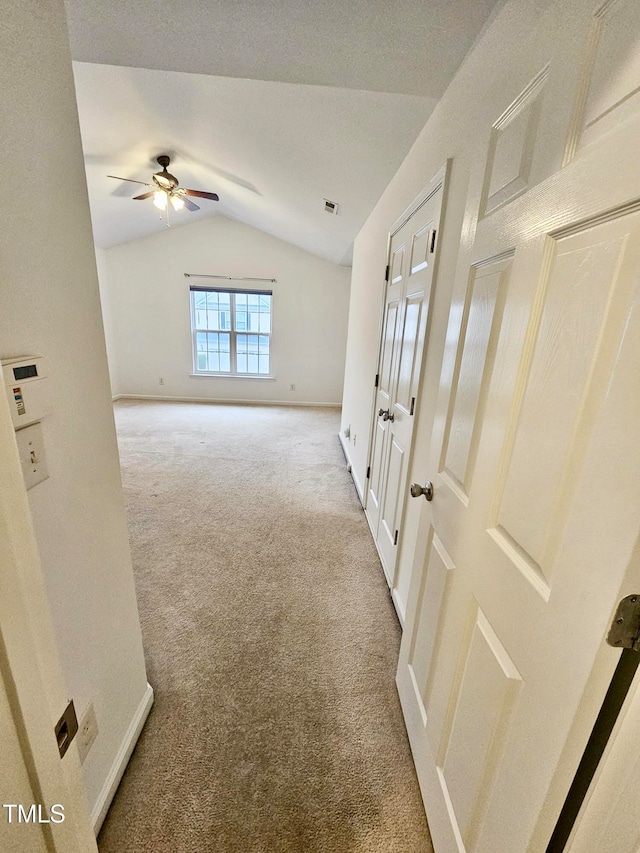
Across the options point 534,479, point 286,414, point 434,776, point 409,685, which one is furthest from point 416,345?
point 286,414

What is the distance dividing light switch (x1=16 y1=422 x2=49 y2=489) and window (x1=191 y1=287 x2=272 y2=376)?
5449 millimetres

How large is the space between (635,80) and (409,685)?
1608 mm

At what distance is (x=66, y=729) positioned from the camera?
0.49 meters

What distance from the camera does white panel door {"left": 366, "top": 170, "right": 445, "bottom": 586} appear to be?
150 centimetres

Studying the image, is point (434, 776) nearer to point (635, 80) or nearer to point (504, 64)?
point (635, 80)

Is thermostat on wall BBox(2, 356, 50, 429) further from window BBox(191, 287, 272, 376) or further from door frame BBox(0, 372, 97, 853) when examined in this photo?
window BBox(191, 287, 272, 376)

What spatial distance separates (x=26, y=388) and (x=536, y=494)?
0.99m

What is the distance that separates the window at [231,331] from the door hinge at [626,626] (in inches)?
233

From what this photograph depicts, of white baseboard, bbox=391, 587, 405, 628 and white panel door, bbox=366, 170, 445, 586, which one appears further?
white baseboard, bbox=391, 587, 405, 628

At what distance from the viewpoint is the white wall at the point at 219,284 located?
5.54m

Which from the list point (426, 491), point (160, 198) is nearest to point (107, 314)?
point (160, 198)

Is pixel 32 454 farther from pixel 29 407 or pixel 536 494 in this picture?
pixel 536 494

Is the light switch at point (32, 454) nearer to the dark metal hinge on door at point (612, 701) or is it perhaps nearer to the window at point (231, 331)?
the dark metal hinge on door at point (612, 701)

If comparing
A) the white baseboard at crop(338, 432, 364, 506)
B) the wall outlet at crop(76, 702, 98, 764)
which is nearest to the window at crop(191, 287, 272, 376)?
the white baseboard at crop(338, 432, 364, 506)
